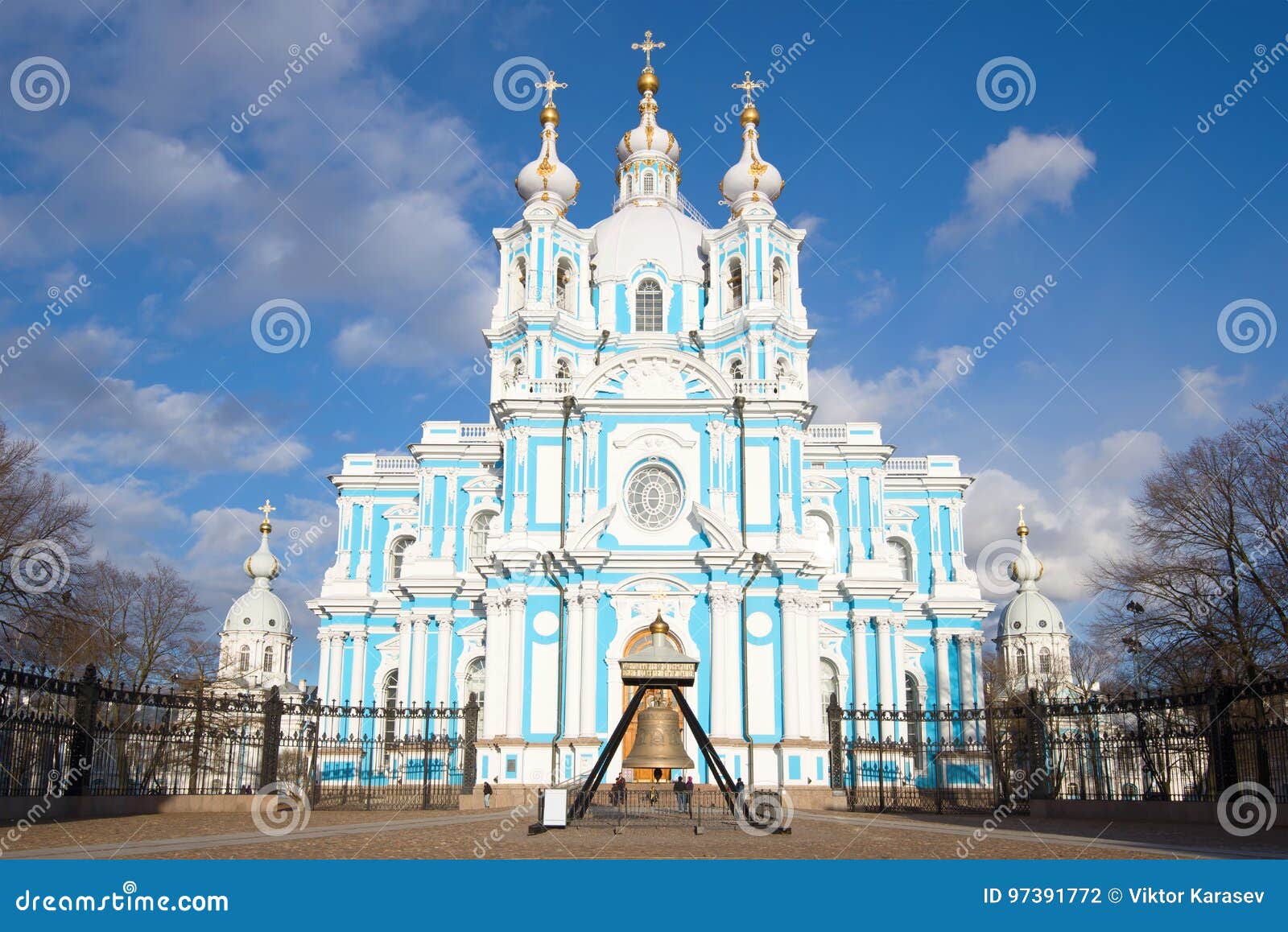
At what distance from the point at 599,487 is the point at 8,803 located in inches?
754

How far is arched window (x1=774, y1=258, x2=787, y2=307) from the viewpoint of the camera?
4456 cm

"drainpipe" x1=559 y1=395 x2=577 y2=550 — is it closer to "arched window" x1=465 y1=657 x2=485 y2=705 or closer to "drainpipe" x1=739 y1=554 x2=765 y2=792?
"drainpipe" x1=739 y1=554 x2=765 y2=792

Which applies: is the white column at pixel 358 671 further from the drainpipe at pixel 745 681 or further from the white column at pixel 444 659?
the drainpipe at pixel 745 681

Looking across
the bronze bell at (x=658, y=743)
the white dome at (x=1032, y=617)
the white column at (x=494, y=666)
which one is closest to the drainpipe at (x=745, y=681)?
the white column at (x=494, y=666)

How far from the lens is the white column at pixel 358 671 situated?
4259 centimetres

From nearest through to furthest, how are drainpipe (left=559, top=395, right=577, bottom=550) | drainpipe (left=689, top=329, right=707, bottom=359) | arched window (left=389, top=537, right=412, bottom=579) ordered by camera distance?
1. drainpipe (left=559, top=395, right=577, bottom=550)
2. drainpipe (left=689, top=329, right=707, bottom=359)
3. arched window (left=389, top=537, right=412, bottom=579)

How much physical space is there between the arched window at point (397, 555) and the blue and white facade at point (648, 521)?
87 mm

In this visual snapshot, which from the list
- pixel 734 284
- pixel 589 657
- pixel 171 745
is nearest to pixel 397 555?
pixel 589 657

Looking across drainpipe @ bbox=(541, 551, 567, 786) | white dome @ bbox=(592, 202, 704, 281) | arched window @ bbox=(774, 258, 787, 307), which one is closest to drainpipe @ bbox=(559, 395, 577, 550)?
drainpipe @ bbox=(541, 551, 567, 786)

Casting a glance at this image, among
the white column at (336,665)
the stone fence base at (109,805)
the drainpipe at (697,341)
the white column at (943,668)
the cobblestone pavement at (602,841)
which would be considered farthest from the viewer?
the drainpipe at (697,341)

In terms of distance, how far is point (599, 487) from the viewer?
3359cm

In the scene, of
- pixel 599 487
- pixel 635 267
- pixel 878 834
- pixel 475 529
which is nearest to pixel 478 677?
pixel 475 529

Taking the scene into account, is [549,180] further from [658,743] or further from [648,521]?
[658,743]

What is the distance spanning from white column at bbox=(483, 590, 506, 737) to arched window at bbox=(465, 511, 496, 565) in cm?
881
